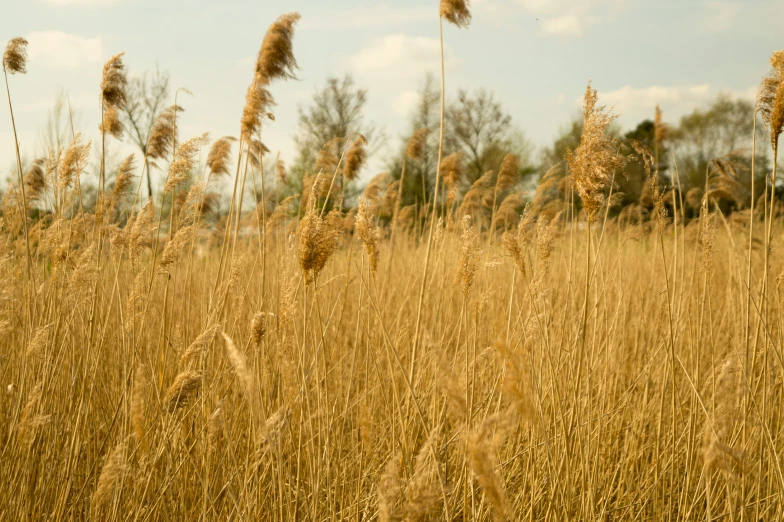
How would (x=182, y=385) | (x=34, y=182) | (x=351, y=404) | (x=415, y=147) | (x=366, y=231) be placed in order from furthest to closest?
(x=415, y=147), (x=34, y=182), (x=351, y=404), (x=366, y=231), (x=182, y=385)

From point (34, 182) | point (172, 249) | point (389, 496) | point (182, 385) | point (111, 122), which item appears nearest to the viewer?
point (389, 496)

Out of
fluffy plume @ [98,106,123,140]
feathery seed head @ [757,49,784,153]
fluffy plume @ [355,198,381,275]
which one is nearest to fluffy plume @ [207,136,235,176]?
fluffy plume @ [98,106,123,140]

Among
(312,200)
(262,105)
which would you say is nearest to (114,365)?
(262,105)

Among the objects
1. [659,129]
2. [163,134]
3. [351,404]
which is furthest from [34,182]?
[659,129]

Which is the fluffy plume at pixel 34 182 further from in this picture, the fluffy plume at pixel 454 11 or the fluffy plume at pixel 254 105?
the fluffy plume at pixel 454 11

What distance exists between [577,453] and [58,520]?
162cm

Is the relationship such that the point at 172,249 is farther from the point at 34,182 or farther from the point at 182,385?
the point at 34,182

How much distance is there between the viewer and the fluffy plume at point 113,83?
97.4 inches

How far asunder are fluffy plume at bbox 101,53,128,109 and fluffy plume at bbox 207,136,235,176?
0.69m

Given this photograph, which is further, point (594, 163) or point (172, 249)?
point (172, 249)

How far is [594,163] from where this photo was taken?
153cm

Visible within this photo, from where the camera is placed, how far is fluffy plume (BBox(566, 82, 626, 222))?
4.97ft

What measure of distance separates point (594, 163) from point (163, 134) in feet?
7.24

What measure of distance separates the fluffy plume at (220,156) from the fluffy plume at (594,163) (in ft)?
7.09
